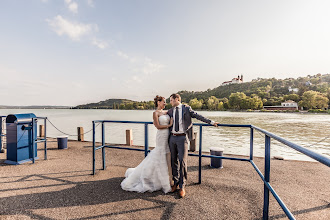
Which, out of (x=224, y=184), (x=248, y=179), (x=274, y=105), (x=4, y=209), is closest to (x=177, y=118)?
(x=224, y=184)

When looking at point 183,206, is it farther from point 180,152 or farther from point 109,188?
point 109,188

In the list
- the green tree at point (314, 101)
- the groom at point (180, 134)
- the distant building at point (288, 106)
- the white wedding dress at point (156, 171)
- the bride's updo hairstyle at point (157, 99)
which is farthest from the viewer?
the distant building at point (288, 106)

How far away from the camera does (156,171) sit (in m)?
3.92

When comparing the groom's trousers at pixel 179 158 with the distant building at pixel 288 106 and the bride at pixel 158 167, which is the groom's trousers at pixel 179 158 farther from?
the distant building at pixel 288 106

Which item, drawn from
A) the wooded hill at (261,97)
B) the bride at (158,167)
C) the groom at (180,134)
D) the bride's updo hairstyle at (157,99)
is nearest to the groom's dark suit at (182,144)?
the groom at (180,134)

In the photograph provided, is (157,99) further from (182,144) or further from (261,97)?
(261,97)

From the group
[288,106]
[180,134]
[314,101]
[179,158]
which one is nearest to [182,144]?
[180,134]

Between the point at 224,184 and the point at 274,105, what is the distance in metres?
146

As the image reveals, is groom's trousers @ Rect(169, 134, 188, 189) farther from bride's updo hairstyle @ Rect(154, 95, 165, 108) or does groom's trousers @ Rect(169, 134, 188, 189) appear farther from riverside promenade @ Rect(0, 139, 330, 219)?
bride's updo hairstyle @ Rect(154, 95, 165, 108)

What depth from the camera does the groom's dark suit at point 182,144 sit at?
3787 millimetres

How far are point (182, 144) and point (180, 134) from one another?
211mm

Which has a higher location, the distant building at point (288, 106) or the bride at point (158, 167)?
the distant building at point (288, 106)

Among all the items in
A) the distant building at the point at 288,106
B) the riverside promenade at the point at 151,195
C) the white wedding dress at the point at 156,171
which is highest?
the distant building at the point at 288,106

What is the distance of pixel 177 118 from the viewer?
3.78m
